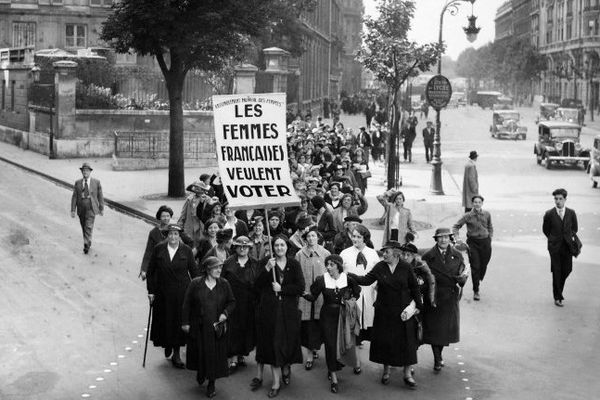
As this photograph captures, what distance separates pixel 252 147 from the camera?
32.6 ft

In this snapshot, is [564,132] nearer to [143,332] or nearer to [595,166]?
[595,166]

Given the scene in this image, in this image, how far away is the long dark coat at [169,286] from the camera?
10.1m

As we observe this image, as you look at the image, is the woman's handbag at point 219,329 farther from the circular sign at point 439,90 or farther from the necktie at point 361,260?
the circular sign at point 439,90

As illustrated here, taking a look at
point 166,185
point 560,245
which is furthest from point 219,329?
point 166,185

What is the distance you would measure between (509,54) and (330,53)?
4054cm

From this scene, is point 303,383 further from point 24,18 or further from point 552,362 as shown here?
point 24,18

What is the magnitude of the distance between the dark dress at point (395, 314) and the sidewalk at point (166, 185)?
8.33 m

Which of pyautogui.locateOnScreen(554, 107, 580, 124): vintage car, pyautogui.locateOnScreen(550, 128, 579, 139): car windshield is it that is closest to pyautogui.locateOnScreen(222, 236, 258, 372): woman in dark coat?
pyautogui.locateOnScreen(550, 128, 579, 139): car windshield

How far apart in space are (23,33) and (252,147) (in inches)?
1959

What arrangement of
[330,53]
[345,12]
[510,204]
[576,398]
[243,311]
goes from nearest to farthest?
[576,398]
[243,311]
[510,204]
[330,53]
[345,12]

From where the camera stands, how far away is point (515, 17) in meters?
155

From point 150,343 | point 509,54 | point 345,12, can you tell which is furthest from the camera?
point 345,12

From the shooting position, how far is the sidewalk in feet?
70.7

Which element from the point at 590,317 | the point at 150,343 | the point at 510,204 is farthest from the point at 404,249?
the point at 510,204
